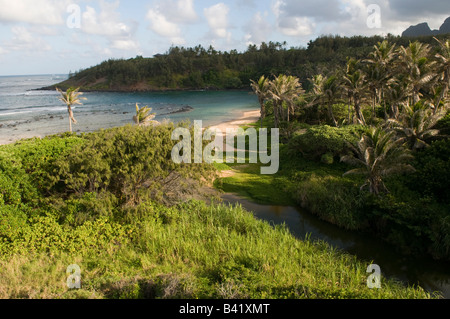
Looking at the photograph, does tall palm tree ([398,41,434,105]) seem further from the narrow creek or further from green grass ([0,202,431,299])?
green grass ([0,202,431,299])

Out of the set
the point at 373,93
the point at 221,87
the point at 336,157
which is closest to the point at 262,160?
the point at 336,157

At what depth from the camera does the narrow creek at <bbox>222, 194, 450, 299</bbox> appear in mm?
14760

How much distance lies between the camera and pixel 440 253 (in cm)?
1578

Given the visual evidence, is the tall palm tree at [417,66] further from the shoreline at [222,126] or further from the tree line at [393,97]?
the shoreline at [222,126]

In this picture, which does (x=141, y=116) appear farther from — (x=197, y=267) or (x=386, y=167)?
(x=386, y=167)

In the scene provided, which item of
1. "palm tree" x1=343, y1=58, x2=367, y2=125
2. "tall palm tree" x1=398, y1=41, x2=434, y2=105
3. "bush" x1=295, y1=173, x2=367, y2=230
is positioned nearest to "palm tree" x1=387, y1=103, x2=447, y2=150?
"bush" x1=295, y1=173, x2=367, y2=230

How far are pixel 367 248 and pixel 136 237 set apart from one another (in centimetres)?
1241

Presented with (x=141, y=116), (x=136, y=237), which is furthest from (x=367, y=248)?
(x=141, y=116)

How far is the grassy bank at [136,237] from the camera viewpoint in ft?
35.4

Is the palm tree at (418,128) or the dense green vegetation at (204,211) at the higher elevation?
the palm tree at (418,128)

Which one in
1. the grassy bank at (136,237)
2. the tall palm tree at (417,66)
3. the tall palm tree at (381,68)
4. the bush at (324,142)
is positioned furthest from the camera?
the tall palm tree at (381,68)

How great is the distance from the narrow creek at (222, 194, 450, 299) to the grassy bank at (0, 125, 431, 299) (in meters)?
1.63

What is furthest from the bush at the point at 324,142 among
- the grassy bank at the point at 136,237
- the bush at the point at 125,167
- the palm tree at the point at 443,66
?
the bush at the point at 125,167

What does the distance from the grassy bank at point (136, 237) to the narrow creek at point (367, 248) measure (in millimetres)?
1626
